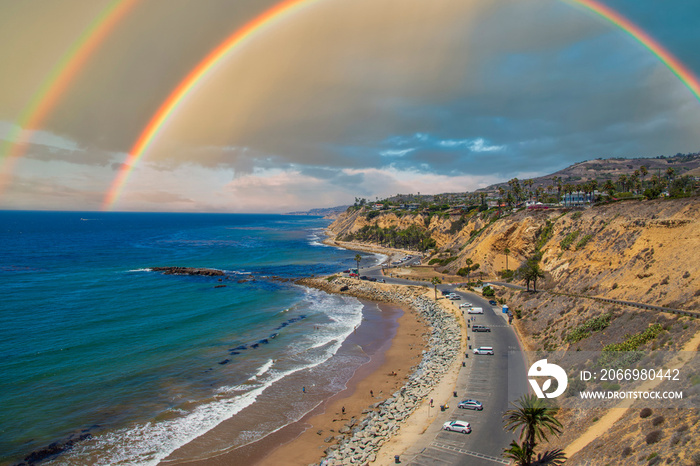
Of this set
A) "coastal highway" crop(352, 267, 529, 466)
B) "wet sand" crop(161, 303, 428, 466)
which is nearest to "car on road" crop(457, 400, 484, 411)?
"coastal highway" crop(352, 267, 529, 466)

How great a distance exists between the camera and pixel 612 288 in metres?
42.1

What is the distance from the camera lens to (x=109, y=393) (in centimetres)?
3588

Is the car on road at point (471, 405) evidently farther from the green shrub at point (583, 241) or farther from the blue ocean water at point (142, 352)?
the green shrub at point (583, 241)

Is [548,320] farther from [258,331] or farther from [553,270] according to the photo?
[258,331]

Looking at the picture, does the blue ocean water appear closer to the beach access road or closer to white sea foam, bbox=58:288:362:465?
white sea foam, bbox=58:288:362:465

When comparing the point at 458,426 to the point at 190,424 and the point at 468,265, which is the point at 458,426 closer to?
the point at 190,424

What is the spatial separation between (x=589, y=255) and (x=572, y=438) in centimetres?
3904

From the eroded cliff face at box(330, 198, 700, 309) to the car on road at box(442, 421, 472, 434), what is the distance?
21.6 metres

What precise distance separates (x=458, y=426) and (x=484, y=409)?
144 inches

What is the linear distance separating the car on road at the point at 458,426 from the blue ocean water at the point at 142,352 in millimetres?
A: 13860

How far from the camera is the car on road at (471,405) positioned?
91.9 ft

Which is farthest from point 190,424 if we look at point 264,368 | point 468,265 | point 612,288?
point 468,265

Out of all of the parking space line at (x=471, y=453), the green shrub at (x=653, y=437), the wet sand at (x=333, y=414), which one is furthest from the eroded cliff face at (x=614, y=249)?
the wet sand at (x=333, y=414)

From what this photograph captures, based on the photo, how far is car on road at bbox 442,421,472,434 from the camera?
82.7ft
